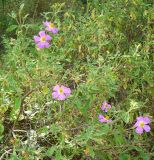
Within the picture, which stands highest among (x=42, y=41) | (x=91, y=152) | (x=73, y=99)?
(x=42, y=41)

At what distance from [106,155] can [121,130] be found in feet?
0.52

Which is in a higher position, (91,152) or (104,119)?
(104,119)

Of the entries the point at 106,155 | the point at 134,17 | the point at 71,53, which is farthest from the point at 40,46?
the point at 134,17

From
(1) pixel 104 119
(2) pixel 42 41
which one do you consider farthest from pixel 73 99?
(2) pixel 42 41

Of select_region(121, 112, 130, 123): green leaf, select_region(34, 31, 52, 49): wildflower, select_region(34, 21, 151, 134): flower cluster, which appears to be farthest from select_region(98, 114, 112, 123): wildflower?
select_region(34, 31, 52, 49): wildflower

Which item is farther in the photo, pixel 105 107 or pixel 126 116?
pixel 105 107

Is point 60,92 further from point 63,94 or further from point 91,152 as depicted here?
point 91,152

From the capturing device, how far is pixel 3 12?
4977 millimetres

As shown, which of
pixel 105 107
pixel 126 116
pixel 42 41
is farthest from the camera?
pixel 105 107

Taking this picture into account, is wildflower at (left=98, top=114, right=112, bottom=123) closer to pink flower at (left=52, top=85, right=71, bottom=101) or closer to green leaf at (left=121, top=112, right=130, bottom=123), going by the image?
green leaf at (left=121, top=112, right=130, bottom=123)

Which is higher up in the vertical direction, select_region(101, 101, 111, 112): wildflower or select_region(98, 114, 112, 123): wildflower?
select_region(101, 101, 111, 112): wildflower

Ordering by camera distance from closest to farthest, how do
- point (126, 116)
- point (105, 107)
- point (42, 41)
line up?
point (126, 116) < point (42, 41) < point (105, 107)

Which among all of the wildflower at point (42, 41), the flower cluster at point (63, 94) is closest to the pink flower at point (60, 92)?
the flower cluster at point (63, 94)

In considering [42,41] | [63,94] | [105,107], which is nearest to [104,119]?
[105,107]
